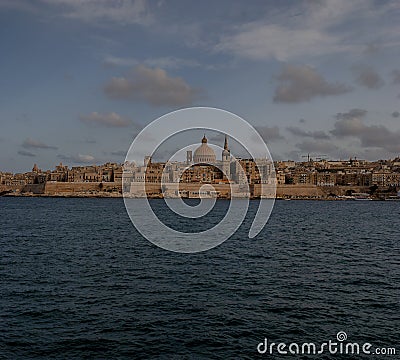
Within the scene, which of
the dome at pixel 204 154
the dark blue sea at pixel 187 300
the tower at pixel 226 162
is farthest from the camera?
the dome at pixel 204 154

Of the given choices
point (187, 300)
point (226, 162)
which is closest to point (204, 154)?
point (226, 162)

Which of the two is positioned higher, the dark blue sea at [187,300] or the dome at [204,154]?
the dome at [204,154]

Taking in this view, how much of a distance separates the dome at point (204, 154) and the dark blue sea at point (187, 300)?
87.2 m

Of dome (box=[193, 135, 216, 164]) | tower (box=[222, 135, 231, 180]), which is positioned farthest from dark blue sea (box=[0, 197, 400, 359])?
dome (box=[193, 135, 216, 164])

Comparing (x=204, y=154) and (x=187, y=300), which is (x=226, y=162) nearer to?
(x=204, y=154)

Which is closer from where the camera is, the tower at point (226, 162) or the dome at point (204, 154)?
the tower at point (226, 162)

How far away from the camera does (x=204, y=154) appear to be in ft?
346

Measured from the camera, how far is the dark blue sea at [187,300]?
24.7 ft

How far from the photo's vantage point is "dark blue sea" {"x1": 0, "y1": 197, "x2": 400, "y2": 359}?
296 inches

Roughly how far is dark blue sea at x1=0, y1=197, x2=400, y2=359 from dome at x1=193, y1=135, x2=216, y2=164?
8717cm

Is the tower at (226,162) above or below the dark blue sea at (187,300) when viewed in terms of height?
above

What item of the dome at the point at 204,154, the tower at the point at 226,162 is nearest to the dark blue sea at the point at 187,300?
the tower at the point at 226,162

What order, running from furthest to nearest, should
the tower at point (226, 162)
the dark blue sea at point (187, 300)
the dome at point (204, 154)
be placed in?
1. the dome at point (204, 154)
2. the tower at point (226, 162)
3. the dark blue sea at point (187, 300)

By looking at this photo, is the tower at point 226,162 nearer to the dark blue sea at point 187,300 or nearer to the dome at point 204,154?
the dome at point 204,154
